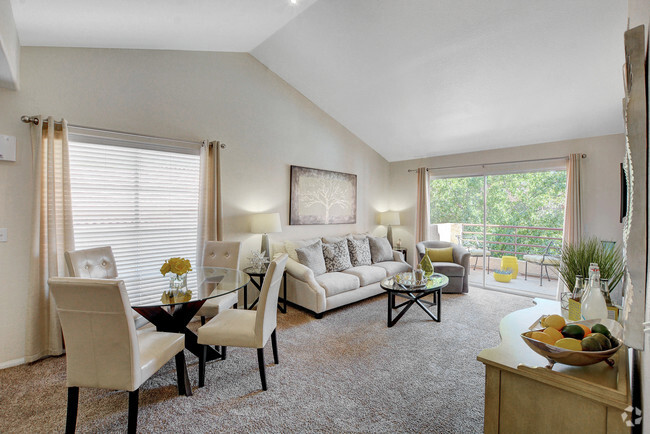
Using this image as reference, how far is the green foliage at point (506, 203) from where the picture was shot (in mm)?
4742

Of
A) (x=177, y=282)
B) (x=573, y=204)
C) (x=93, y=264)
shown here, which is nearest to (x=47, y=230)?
(x=93, y=264)

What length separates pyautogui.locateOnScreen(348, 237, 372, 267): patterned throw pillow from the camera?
4.66 meters

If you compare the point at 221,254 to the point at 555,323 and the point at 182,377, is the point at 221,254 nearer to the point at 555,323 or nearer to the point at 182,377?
the point at 182,377

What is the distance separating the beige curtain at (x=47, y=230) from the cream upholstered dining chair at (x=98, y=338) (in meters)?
1.38

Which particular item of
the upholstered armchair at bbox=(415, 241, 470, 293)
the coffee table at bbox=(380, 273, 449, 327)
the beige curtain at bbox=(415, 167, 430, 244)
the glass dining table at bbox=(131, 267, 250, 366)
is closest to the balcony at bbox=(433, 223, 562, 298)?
the beige curtain at bbox=(415, 167, 430, 244)

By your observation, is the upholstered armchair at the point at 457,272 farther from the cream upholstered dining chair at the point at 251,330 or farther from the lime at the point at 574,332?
the lime at the point at 574,332

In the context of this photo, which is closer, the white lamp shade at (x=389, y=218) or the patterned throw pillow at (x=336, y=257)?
the patterned throw pillow at (x=336, y=257)

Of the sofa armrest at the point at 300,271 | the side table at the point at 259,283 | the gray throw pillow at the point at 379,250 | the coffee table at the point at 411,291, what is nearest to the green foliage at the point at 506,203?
the gray throw pillow at the point at 379,250

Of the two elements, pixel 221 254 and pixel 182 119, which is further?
pixel 182 119

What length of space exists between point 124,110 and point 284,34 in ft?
6.38

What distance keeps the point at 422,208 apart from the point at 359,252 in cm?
182

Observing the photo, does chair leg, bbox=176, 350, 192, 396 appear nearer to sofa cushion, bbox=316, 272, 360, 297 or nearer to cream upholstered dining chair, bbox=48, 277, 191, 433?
cream upholstered dining chair, bbox=48, 277, 191, 433

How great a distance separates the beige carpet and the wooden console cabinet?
0.86 meters

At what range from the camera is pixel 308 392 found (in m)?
2.16
